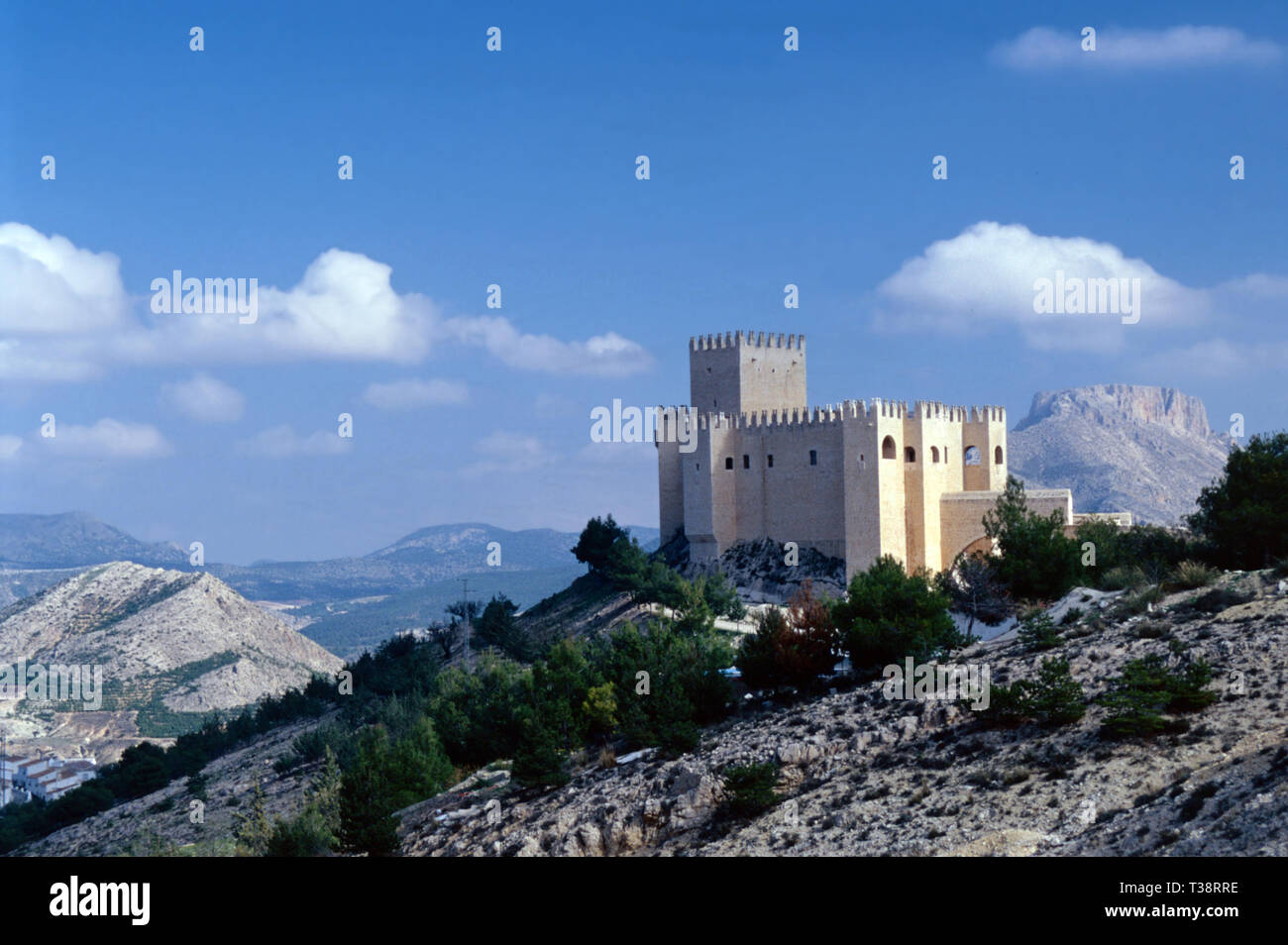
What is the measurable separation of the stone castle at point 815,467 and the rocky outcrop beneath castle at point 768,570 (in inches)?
13.0

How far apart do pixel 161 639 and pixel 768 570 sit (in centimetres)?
6196

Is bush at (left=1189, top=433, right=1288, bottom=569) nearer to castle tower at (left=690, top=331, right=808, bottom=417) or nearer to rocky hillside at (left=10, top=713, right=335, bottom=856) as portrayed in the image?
castle tower at (left=690, top=331, right=808, bottom=417)

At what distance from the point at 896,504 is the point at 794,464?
3.99 metres

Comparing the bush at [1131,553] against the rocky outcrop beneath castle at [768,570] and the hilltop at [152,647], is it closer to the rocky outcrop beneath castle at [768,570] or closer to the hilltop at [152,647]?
the rocky outcrop beneath castle at [768,570]

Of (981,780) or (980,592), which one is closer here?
(981,780)

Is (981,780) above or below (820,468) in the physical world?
below

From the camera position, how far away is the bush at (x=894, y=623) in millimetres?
22906

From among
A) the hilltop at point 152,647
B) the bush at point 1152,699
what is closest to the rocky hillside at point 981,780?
the bush at point 1152,699

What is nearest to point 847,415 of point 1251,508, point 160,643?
point 1251,508

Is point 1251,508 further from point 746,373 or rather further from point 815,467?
point 746,373

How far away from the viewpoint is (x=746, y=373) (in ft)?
154

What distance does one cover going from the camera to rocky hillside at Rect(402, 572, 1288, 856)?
13000mm
